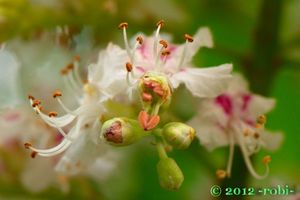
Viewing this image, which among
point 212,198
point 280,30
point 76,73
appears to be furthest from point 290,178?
point 76,73

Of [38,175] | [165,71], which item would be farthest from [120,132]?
[38,175]

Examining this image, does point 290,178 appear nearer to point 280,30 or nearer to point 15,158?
point 280,30

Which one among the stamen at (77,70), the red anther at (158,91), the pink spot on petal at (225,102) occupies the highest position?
the stamen at (77,70)

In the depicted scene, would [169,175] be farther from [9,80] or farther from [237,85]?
[9,80]

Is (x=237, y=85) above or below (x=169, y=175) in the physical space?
above

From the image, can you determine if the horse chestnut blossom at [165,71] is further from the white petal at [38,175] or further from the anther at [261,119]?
the white petal at [38,175]

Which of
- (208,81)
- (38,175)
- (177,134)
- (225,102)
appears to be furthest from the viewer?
(38,175)

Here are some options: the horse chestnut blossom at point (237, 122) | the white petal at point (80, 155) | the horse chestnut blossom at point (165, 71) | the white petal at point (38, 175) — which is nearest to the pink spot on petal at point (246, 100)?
the horse chestnut blossom at point (237, 122)
